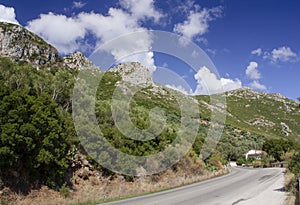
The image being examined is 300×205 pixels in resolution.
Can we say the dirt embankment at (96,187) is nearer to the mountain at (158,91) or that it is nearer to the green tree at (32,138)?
the green tree at (32,138)

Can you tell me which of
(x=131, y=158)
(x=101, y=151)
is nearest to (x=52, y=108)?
(x=101, y=151)

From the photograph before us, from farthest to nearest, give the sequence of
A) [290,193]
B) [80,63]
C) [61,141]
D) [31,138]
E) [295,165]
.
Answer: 1. [80,63]
2. [61,141]
3. [31,138]
4. [295,165]
5. [290,193]

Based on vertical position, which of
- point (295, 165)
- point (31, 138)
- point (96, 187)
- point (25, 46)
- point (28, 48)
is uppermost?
point (25, 46)

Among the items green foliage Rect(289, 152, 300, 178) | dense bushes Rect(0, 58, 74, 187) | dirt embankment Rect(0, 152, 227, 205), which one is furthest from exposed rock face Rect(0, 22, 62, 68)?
green foliage Rect(289, 152, 300, 178)

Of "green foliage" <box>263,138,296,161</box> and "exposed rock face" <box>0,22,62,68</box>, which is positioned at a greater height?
"exposed rock face" <box>0,22,62,68</box>

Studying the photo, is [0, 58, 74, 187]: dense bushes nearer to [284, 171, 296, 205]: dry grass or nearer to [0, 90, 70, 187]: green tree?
[0, 90, 70, 187]: green tree

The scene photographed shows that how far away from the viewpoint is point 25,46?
279 feet

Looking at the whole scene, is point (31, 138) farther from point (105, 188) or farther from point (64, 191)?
point (105, 188)

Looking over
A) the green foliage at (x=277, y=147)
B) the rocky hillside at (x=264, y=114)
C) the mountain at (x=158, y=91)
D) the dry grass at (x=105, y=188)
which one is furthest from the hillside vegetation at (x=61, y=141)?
the rocky hillside at (x=264, y=114)

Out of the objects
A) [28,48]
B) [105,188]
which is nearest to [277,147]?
[105,188]

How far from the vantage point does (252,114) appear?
510 feet

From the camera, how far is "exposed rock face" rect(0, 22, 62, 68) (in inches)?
3145

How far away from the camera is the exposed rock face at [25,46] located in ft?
262

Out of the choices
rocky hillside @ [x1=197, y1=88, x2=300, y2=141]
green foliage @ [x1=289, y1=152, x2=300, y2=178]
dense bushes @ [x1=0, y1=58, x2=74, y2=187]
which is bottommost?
green foliage @ [x1=289, y1=152, x2=300, y2=178]
